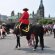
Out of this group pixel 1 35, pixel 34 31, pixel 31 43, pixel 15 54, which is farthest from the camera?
pixel 1 35

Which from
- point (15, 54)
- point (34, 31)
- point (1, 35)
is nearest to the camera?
point (15, 54)

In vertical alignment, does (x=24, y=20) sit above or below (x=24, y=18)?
below

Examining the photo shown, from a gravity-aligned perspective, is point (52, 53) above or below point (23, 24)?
below

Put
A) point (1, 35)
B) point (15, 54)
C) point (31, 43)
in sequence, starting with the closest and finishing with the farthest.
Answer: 1. point (15, 54)
2. point (31, 43)
3. point (1, 35)

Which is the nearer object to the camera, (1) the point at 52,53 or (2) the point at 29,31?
(1) the point at 52,53

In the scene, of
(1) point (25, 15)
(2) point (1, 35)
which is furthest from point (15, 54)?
(2) point (1, 35)

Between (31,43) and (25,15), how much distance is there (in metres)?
2.19

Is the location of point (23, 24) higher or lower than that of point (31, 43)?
higher

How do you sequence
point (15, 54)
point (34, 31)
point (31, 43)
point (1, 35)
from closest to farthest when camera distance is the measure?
1. point (15, 54)
2. point (34, 31)
3. point (31, 43)
4. point (1, 35)

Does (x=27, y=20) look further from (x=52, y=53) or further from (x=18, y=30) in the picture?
(x=52, y=53)

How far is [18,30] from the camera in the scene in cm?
1623

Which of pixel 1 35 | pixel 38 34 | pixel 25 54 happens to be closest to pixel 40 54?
pixel 25 54

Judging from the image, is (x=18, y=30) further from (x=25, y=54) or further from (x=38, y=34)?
(x=25, y=54)

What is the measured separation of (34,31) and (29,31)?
1.03 ft
